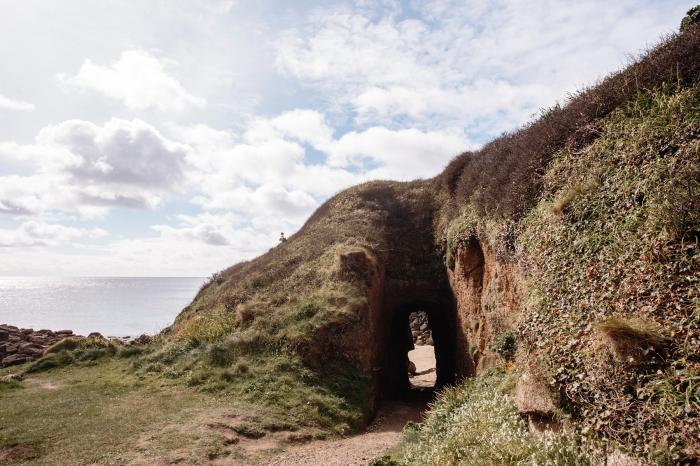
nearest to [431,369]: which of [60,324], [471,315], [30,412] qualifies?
[471,315]

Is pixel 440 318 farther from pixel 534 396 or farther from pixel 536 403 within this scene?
pixel 536 403

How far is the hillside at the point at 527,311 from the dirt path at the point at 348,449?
0.74m

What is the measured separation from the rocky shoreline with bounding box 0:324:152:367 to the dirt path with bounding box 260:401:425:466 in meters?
16.0

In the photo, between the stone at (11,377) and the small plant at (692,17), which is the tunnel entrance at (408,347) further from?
the stone at (11,377)

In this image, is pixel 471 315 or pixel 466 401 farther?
pixel 471 315

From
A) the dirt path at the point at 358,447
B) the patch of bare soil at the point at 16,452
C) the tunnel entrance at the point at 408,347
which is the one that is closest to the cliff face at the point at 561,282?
the tunnel entrance at the point at 408,347

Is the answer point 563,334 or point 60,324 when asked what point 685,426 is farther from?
point 60,324

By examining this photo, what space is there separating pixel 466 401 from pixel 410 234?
53.3 ft

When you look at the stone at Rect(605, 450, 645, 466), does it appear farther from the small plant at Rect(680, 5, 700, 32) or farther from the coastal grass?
the small plant at Rect(680, 5, 700, 32)

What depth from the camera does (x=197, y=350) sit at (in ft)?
59.8

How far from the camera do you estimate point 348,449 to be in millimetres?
12195

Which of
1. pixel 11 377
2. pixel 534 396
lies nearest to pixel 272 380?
pixel 534 396

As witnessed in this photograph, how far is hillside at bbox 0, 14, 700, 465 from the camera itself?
19.8 feet

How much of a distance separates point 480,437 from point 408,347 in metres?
18.3
